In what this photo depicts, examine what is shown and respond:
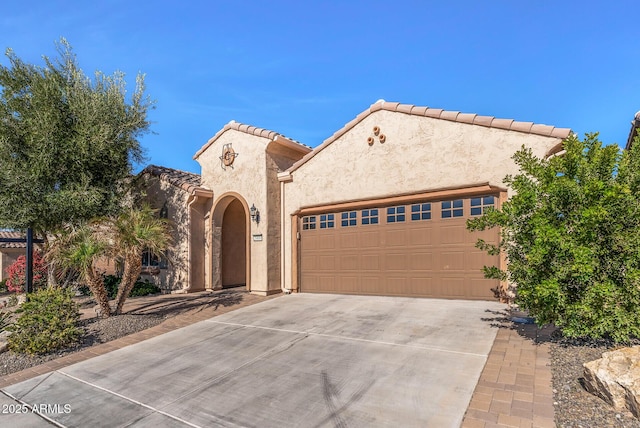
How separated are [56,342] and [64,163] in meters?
5.85

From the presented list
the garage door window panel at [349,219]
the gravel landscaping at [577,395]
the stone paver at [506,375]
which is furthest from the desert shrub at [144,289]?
the gravel landscaping at [577,395]

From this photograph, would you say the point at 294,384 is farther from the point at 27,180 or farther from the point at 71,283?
the point at 71,283

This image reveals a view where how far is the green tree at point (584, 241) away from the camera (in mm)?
4664

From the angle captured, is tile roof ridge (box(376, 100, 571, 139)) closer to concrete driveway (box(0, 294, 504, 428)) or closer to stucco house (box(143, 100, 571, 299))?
stucco house (box(143, 100, 571, 299))

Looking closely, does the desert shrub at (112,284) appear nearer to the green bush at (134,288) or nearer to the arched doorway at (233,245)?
the green bush at (134,288)

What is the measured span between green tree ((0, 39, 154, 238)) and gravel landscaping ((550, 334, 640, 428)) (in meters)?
11.5

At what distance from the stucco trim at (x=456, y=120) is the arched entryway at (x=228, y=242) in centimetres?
432

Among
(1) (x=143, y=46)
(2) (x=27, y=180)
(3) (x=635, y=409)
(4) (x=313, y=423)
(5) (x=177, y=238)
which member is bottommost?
(4) (x=313, y=423)

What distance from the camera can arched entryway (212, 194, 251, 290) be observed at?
12906 mm

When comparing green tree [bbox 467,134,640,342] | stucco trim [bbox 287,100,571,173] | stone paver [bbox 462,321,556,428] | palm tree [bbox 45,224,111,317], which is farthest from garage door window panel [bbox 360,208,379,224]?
palm tree [bbox 45,224,111,317]

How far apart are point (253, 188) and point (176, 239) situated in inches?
151

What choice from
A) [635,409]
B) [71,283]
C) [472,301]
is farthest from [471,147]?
[71,283]

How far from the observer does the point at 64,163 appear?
391 inches

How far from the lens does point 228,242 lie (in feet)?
44.7
